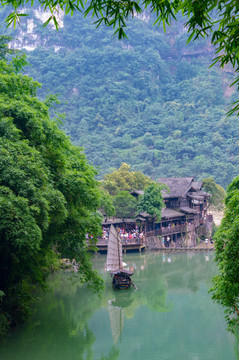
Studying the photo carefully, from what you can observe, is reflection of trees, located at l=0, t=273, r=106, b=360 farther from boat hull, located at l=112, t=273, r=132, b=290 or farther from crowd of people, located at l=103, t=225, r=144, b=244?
crowd of people, located at l=103, t=225, r=144, b=244

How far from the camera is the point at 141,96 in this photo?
76062mm

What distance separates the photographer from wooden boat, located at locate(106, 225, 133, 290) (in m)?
15.9

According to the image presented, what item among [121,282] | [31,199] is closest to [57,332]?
[31,199]

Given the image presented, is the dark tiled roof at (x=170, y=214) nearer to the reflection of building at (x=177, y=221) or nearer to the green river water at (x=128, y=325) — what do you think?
the reflection of building at (x=177, y=221)

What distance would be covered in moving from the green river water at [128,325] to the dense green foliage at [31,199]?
105 centimetres

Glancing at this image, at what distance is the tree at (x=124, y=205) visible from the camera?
26498mm

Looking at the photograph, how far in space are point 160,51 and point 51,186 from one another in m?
82.1

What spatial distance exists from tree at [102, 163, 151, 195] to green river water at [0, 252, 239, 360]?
42.3ft

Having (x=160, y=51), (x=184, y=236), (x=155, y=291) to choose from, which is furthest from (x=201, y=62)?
(x=155, y=291)

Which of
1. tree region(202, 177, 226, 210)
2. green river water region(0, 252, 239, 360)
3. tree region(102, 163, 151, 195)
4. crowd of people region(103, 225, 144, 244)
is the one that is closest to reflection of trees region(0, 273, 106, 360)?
green river water region(0, 252, 239, 360)

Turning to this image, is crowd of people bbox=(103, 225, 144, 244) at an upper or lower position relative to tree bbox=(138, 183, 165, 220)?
lower

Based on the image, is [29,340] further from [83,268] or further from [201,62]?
[201,62]

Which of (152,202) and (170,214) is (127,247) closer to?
(152,202)

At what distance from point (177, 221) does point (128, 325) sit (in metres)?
18.1
